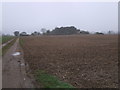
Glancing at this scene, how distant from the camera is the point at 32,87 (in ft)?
23.3

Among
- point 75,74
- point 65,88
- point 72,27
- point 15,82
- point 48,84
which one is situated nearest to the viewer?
point 65,88

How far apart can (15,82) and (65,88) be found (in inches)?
89.8

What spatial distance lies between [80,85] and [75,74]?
83.3 inches

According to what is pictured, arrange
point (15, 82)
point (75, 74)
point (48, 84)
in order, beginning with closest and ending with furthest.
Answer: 1. point (48, 84)
2. point (15, 82)
3. point (75, 74)

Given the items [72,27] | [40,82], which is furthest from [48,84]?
[72,27]

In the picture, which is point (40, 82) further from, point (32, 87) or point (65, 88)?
point (65, 88)

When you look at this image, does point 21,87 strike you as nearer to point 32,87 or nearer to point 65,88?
point 32,87

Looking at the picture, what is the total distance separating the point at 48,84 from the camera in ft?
24.6

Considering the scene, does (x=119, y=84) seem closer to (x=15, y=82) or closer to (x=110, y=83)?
(x=110, y=83)

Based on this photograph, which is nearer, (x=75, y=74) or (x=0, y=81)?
(x=0, y=81)

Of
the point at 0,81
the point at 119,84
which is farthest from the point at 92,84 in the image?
the point at 0,81

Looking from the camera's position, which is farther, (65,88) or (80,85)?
(80,85)

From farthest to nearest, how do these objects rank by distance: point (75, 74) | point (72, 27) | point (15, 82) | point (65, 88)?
point (72, 27) < point (75, 74) < point (15, 82) < point (65, 88)

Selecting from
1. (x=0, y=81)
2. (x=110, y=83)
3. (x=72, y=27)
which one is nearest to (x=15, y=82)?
(x=0, y=81)
